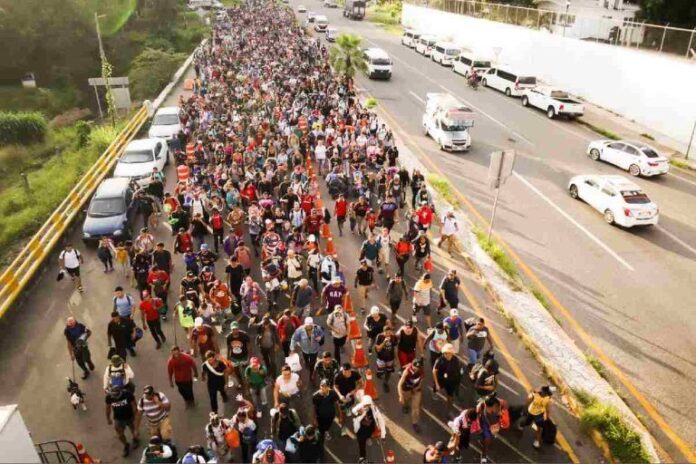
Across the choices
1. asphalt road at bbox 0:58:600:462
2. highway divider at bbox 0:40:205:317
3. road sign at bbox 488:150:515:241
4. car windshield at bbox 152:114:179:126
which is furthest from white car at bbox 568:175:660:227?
car windshield at bbox 152:114:179:126

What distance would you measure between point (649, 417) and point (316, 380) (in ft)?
19.5

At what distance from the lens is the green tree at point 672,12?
30797 mm

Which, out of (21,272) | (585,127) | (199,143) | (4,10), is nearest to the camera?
(21,272)

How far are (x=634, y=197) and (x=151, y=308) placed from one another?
46.9 ft

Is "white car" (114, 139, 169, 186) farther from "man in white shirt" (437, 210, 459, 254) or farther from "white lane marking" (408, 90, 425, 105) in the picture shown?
"white lane marking" (408, 90, 425, 105)

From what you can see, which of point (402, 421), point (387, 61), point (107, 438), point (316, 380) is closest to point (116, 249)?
point (107, 438)

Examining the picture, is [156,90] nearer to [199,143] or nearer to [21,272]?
[199,143]

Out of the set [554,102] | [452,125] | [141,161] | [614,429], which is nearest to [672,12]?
[554,102]

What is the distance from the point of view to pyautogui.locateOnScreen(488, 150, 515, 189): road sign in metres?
13.1

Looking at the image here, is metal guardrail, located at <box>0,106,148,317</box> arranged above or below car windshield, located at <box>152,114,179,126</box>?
below

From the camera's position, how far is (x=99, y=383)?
32.3 ft

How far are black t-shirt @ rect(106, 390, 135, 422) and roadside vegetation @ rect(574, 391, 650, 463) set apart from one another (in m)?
7.34

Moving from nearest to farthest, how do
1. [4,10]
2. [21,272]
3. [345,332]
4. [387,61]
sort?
[345,332] < [21,272] < [387,61] < [4,10]

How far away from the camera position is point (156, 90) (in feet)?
132
